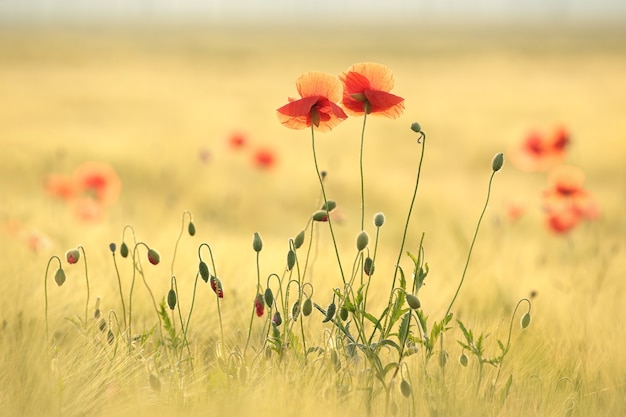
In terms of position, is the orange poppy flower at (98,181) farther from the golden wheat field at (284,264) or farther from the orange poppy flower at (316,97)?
the orange poppy flower at (316,97)

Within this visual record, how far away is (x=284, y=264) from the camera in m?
2.21

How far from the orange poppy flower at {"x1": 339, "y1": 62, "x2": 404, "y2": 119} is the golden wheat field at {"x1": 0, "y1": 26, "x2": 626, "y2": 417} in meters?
0.31

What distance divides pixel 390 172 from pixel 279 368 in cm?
458

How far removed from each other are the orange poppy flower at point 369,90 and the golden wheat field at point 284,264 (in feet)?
1.02

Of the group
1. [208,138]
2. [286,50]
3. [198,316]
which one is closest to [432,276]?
[198,316]

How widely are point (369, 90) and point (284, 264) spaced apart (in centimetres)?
95

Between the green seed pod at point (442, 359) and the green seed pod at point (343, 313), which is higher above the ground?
the green seed pod at point (343, 313)

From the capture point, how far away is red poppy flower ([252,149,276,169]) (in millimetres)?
3462

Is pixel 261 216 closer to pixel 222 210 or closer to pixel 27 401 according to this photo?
pixel 222 210

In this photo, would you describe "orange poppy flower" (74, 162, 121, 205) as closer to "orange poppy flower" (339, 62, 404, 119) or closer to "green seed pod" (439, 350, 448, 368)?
"orange poppy flower" (339, 62, 404, 119)

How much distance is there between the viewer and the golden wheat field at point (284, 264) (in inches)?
51.4

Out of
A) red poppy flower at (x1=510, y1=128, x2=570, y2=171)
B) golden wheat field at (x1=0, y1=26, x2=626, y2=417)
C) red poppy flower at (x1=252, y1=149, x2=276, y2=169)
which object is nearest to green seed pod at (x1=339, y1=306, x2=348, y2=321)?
golden wheat field at (x1=0, y1=26, x2=626, y2=417)

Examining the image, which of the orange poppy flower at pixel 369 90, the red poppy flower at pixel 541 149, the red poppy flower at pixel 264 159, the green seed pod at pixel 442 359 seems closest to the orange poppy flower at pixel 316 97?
the orange poppy flower at pixel 369 90

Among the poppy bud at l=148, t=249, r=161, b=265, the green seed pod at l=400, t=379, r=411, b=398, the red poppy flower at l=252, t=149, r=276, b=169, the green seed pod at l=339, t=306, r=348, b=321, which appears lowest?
the green seed pod at l=400, t=379, r=411, b=398
